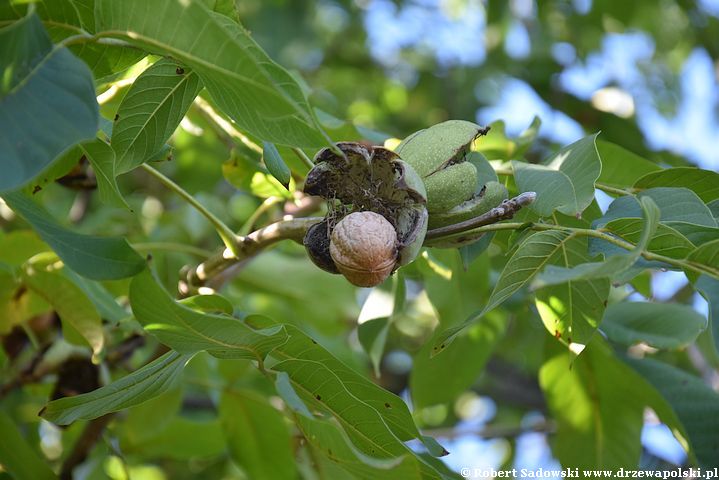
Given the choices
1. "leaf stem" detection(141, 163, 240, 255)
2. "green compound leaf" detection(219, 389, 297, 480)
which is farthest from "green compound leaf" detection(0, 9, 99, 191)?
"green compound leaf" detection(219, 389, 297, 480)

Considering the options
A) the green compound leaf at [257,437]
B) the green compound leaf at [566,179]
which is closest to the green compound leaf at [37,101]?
the green compound leaf at [566,179]

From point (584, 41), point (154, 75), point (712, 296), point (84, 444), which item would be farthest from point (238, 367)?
point (584, 41)

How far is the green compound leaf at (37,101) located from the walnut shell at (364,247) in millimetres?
391

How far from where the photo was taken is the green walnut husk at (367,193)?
125 cm

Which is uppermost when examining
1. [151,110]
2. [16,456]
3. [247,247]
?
[151,110]

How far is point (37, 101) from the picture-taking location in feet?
3.40

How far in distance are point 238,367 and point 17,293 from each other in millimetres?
606

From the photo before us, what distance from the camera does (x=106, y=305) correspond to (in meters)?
1.72

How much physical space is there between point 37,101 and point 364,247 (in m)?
0.49

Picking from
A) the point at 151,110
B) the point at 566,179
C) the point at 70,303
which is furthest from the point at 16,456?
the point at 566,179

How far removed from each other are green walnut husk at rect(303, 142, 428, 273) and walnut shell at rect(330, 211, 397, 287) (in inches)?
1.2

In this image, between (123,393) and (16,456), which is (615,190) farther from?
(16,456)

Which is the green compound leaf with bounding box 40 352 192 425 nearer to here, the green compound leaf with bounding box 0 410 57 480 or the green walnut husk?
the green walnut husk

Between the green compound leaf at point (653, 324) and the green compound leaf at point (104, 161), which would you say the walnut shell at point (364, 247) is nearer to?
the green compound leaf at point (104, 161)
